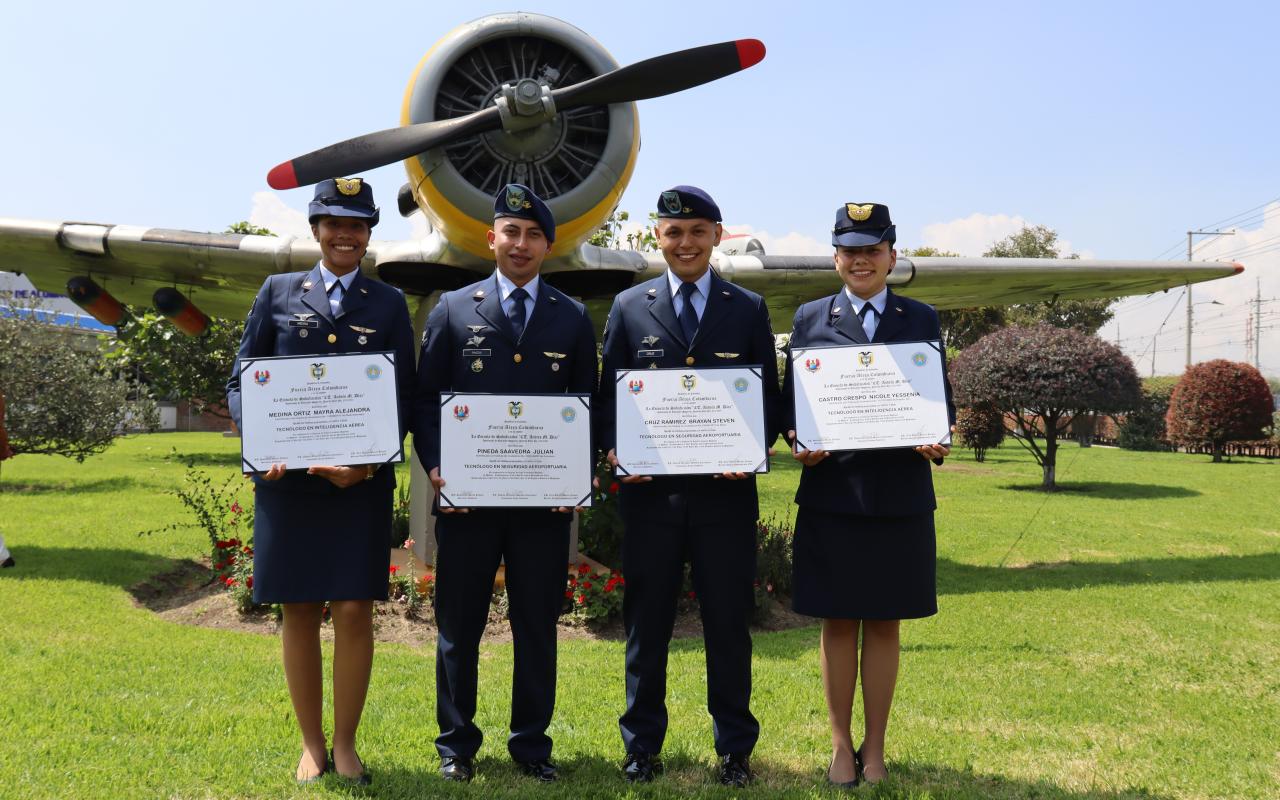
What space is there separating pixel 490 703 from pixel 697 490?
6.73 feet

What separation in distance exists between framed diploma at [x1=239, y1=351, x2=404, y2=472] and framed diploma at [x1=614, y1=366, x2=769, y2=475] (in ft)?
2.87

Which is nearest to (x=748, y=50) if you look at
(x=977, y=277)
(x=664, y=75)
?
(x=664, y=75)

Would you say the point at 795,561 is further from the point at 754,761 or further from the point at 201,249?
the point at 201,249

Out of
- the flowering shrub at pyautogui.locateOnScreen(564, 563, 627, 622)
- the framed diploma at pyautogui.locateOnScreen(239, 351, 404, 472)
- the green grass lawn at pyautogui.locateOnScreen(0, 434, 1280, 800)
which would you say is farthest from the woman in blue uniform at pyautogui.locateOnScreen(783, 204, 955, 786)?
the flowering shrub at pyautogui.locateOnScreen(564, 563, 627, 622)

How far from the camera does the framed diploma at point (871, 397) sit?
320 cm

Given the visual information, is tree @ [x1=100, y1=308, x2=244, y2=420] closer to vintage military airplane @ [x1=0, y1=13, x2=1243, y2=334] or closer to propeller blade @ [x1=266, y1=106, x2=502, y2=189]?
vintage military airplane @ [x1=0, y1=13, x2=1243, y2=334]

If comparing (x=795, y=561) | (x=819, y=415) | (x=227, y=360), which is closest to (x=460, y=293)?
(x=819, y=415)

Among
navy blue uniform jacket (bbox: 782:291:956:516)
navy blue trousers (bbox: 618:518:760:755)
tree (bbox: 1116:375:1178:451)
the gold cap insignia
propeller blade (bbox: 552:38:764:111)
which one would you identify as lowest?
tree (bbox: 1116:375:1178:451)

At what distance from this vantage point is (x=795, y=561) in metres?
3.54

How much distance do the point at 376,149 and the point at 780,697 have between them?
447 centimetres

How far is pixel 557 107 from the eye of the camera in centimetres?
591

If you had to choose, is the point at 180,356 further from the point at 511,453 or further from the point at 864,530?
the point at 864,530

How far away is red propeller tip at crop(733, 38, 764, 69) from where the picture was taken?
6172mm

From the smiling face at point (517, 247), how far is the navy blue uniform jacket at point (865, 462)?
3.74 ft
